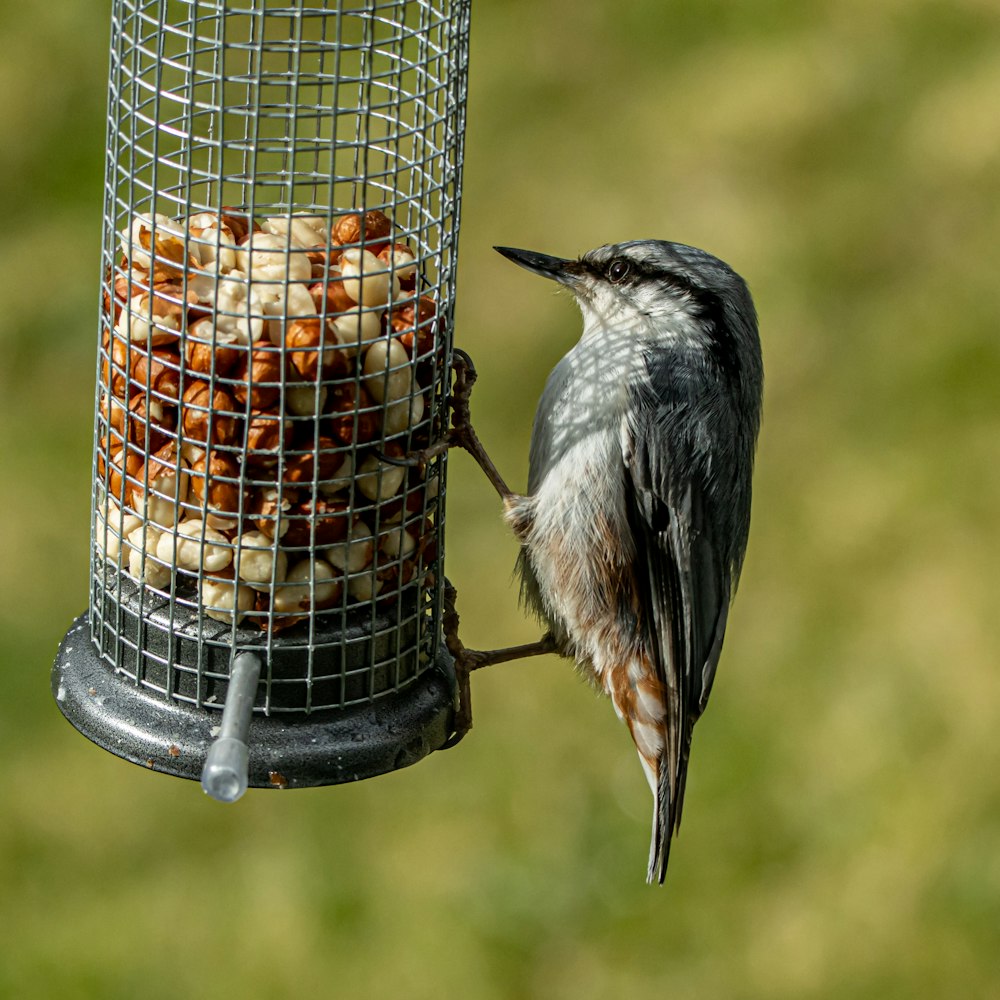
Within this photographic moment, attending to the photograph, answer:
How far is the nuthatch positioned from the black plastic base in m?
0.60

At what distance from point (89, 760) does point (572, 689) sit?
2.13 metres

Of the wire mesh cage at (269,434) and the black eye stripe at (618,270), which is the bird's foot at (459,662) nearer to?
the wire mesh cage at (269,434)

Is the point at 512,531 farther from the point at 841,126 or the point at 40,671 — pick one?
the point at 841,126

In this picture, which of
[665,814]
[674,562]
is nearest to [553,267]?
[674,562]

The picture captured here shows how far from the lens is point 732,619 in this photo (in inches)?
324

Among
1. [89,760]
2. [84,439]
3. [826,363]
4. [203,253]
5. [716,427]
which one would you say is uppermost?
[203,253]

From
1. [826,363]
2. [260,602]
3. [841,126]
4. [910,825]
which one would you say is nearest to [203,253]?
[260,602]

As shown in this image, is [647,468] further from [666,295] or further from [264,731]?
[264,731]

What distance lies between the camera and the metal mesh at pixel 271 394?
4.05 meters

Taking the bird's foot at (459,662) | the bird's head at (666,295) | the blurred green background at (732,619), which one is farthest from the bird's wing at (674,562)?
the blurred green background at (732,619)

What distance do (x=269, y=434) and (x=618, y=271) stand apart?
1302 millimetres

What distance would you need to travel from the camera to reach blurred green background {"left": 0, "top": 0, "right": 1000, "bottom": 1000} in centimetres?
737

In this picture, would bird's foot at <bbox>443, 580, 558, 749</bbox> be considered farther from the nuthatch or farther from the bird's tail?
the bird's tail

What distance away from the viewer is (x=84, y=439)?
888 centimetres
